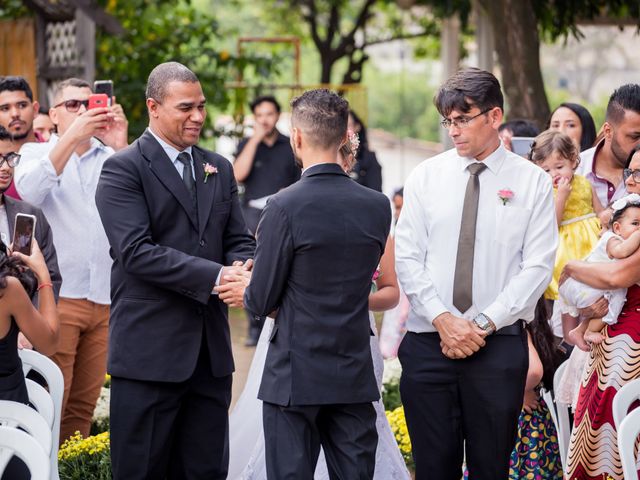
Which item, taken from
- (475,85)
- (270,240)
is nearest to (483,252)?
(475,85)

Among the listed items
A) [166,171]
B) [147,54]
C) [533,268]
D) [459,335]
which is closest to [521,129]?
[533,268]

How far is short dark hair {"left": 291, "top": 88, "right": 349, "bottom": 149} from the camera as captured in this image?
4363 mm

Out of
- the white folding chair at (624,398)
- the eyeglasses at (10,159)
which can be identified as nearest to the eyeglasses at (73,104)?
the eyeglasses at (10,159)

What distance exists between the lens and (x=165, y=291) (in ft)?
15.9

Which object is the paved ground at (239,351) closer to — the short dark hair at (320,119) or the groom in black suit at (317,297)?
the groom in black suit at (317,297)

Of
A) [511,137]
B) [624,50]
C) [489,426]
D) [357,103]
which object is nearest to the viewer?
[489,426]

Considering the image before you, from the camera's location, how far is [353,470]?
442cm

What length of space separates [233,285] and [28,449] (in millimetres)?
1183

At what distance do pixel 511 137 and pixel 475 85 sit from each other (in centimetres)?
234

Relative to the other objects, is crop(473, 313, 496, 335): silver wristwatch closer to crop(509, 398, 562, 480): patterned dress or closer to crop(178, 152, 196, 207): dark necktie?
crop(178, 152, 196, 207): dark necktie

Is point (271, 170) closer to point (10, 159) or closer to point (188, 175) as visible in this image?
point (10, 159)

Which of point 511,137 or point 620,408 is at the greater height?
point 511,137

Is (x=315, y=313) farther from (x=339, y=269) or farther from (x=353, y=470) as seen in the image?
(x=353, y=470)

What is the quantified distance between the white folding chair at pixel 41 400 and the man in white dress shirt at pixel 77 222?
4.66 feet
